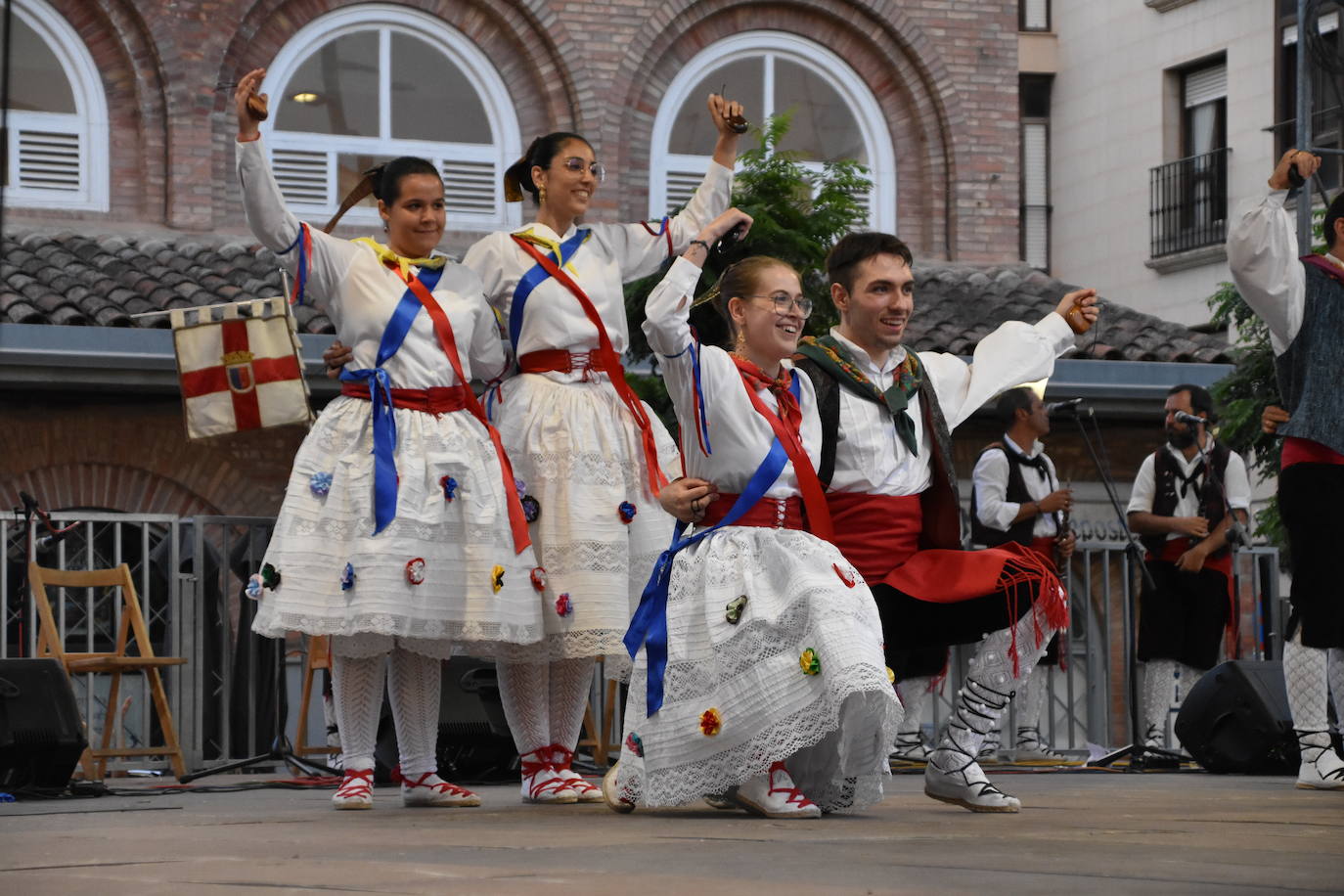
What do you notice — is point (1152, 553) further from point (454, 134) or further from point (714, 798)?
point (454, 134)

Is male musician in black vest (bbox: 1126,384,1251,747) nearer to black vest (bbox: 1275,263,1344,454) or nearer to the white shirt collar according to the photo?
black vest (bbox: 1275,263,1344,454)

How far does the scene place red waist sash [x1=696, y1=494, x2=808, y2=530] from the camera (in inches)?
248

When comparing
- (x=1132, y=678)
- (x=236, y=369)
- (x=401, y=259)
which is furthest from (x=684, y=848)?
(x=1132, y=678)

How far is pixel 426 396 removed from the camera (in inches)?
284

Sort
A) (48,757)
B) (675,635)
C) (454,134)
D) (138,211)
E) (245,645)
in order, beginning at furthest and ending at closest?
(454,134)
(138,211)
(245,645)
(48,757)
(675,635)

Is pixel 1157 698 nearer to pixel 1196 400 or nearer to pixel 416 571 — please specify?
pixel 1196 400

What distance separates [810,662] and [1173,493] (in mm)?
5758

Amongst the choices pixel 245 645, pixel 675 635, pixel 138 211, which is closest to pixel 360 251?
pixel 675 635

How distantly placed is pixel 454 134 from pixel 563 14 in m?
1.31

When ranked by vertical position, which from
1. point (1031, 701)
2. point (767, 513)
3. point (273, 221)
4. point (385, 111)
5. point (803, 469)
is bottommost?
point (1031, 701)

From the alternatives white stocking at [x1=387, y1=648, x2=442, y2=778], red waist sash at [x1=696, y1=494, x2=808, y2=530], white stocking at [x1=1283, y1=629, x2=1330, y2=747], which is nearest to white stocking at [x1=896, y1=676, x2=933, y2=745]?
white stocking at [x1=1283, y1=629, x2=1330, y2=747]

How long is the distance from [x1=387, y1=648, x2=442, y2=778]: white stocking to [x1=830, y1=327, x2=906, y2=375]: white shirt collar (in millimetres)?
1746

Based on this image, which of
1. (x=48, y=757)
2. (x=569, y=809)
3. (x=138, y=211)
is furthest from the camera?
(x=138, y=211)

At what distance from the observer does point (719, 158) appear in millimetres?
7633
